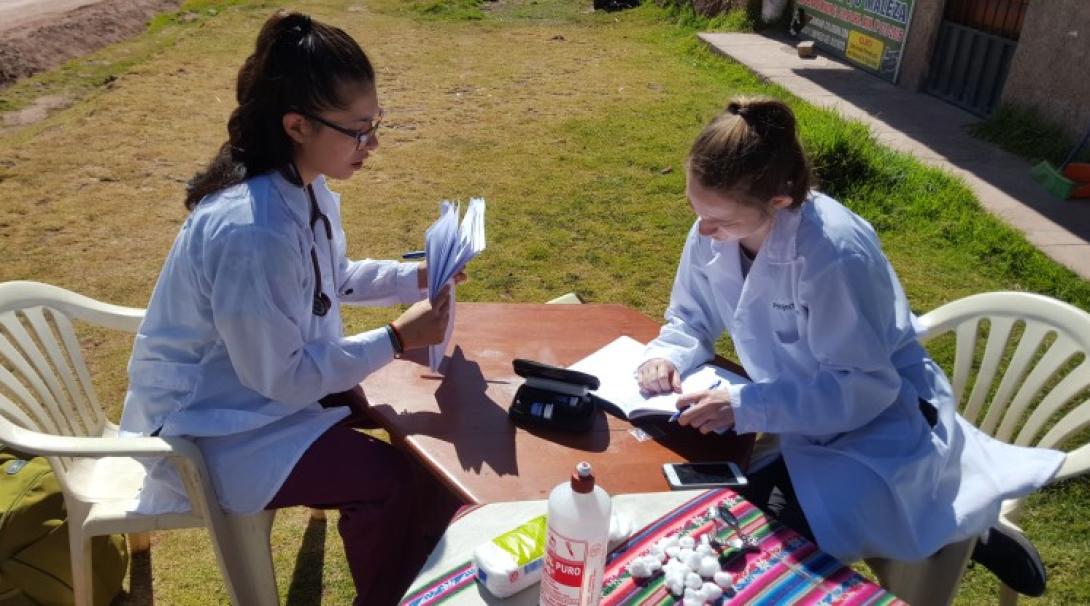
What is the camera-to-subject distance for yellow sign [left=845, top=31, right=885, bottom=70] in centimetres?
858

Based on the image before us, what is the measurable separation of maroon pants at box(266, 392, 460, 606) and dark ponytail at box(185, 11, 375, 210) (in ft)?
2.41

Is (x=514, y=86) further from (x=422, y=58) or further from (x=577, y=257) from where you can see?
(x=577, y=257)

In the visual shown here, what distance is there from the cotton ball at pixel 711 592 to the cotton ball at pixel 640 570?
0.10 m

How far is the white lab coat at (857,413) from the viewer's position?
6.27ft

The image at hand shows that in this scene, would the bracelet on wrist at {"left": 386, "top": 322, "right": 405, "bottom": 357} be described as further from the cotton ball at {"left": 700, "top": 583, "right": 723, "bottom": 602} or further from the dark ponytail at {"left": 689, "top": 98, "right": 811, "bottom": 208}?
the cotton ball at {"left": 700, "top": 583, "right": 723, "bottom": 602}

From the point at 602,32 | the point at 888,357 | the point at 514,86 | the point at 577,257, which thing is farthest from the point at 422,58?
the point at 888,357

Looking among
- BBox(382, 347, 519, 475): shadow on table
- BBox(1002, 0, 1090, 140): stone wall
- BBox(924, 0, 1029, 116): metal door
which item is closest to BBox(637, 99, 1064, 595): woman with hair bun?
BBox(382, 347, 519, 475): shadow on table

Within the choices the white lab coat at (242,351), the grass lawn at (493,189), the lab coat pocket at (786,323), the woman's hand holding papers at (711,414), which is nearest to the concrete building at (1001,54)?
the grass lawn at (493,189)

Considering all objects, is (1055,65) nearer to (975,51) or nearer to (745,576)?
(975,51)

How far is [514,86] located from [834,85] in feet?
10.9

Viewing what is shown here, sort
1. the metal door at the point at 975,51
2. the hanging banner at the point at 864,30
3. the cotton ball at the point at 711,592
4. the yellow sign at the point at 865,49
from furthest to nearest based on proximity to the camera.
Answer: the yellow sign at the point at 865,49 < the hanging banner at the point at 864,30 < the metal door at the point at 975,51 < the cotton ball at the point at 711,592

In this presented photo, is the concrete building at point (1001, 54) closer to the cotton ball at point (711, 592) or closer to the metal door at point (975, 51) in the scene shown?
the metal door at point (975, 51)

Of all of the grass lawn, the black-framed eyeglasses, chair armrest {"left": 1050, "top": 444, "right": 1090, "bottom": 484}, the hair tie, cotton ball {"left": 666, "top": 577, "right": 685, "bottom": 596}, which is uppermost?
the hair tie

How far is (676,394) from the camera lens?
2131 mm
